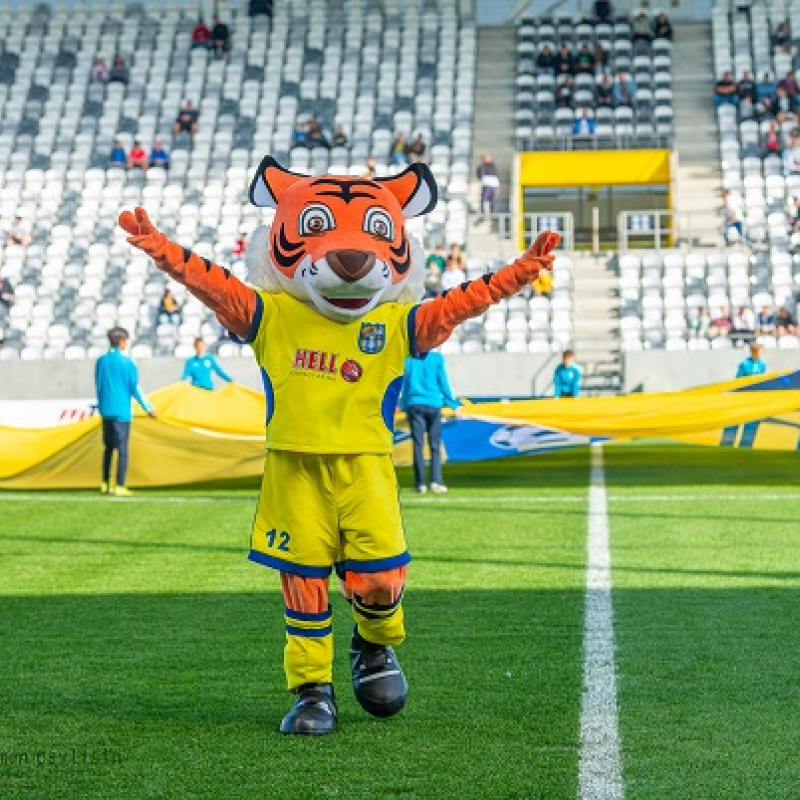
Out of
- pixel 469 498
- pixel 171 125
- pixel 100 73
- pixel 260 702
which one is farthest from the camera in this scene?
pixel 100 73

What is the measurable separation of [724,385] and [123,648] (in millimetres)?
11203

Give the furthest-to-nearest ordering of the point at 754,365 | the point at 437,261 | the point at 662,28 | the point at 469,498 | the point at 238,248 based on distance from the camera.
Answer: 1. the point at 662,28
2. the point at 238,248
3. the point at 437,261
4. the point at 754,365
5. the point at 469,498

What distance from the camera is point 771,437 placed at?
17.0 meters

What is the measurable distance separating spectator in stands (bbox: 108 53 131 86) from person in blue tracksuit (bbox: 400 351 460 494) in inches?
980

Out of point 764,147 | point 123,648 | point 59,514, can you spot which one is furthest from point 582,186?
point 123,648

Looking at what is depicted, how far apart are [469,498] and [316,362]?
9642 millimetres

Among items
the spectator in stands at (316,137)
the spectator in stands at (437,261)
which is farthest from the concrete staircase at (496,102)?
the spectator in stands at (437,261)

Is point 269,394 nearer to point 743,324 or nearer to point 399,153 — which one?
point 743,324

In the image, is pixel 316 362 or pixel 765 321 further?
pixel 765 321

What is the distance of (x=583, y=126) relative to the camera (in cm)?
3597

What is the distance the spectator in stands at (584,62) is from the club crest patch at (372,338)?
3261cm

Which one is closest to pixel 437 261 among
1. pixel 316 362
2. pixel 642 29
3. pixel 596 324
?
pixel 596 324

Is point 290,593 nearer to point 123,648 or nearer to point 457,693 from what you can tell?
point 457,693

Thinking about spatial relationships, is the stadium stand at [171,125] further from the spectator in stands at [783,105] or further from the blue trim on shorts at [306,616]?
the blue trim on shorts at [306,616]
